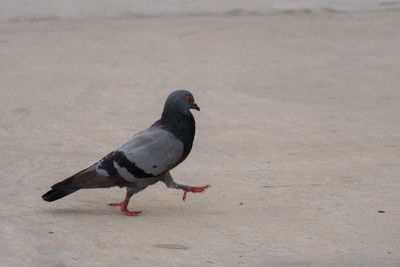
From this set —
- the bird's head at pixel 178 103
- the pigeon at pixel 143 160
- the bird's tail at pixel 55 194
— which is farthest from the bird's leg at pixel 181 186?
the bird's tail at pixel 55 194

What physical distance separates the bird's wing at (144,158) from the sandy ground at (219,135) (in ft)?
1.09

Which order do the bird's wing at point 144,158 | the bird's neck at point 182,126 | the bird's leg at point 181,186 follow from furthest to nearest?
1. the bird's leg at point 181,186
2. the bird's neck at point 182,126
3. the bird's wing at point 144,158

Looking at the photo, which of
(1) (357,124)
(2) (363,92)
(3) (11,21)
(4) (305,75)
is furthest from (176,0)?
(1) (357,124)

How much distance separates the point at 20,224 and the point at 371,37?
27.5ft

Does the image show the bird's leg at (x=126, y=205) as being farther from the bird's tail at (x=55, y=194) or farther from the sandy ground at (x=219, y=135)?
the bird's tail at (x=55, y=194)

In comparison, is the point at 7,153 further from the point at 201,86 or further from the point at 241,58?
the point at 241,58

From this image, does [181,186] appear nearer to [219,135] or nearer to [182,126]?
[182,126]

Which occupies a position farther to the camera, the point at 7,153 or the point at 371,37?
the point at 371,37

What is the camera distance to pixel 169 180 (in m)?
5.86

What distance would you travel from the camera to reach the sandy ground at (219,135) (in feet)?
17.1

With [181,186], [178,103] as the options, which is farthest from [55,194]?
[178,103]

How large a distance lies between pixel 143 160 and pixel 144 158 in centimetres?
2

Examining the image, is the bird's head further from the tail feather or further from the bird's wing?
the tail feather

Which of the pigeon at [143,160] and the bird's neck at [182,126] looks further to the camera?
the bird's neck at [182,126]
